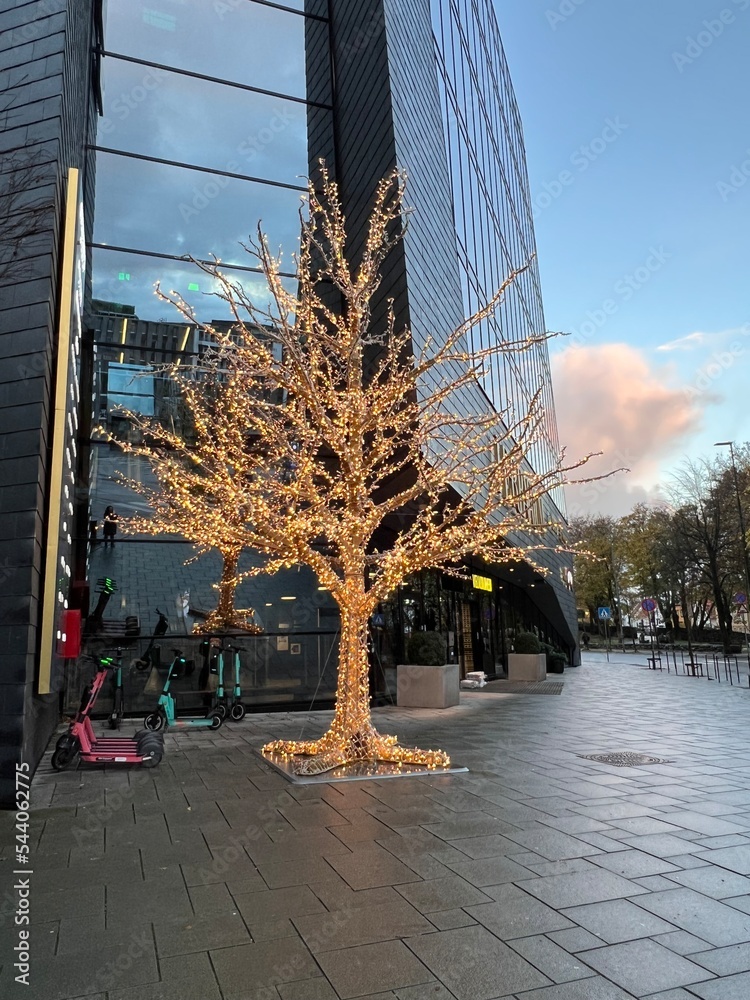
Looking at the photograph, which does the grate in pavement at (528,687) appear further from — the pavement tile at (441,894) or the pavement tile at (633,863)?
the pavement tile at (441,894)

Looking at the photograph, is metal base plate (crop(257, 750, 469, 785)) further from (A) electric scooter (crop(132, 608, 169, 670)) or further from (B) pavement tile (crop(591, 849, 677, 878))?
(A) electric scooter (crop(132, 608, 169, 670))

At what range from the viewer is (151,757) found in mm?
8086

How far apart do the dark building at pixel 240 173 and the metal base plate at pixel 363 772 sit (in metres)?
3.12

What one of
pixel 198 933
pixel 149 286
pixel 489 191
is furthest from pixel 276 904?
pixel 489 191

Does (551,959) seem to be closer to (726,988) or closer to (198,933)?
(726,988)

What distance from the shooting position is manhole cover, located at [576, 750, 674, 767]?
8.06 meters

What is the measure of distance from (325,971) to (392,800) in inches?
136

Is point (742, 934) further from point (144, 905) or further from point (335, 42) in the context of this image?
point (335, 42)

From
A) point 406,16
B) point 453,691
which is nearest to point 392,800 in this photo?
point 453,691

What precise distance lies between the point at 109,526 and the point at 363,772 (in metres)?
8.72

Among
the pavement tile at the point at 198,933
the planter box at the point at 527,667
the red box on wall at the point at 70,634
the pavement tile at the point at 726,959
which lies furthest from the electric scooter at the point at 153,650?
the planter box at the point at 527,667

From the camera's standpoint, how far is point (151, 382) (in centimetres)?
1516

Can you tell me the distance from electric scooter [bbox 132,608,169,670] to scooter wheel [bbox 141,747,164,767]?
5401mm

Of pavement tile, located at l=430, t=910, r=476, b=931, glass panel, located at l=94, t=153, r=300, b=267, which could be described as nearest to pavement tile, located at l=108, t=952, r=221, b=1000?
pavement tile, located at l=430, t=910, r=476, b=931
